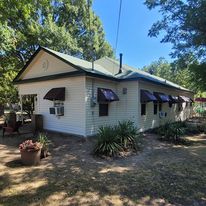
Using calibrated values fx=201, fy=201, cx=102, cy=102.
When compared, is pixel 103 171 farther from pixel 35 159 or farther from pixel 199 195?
pixel 199 195

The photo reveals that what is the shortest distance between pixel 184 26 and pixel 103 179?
10.4m

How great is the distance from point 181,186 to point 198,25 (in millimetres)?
9337

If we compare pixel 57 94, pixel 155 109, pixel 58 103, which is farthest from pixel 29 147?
pixel 155 109

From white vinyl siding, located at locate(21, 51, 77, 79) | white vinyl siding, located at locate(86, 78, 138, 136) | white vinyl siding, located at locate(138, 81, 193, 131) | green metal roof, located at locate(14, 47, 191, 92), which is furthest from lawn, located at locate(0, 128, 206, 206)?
white vinyl siding, located at locate(21, 51, 77, 79)

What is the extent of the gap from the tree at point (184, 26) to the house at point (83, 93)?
302 cm

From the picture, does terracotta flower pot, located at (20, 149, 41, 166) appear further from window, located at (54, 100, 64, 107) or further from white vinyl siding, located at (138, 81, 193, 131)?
white vinyl siding, located at (138, 81, 193, 131)

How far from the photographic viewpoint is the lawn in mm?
4191

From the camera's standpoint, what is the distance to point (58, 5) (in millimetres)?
25047

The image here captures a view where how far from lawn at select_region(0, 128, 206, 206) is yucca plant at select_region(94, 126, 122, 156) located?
17.1 inches

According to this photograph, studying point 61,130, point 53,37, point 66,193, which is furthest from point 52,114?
point 53,37

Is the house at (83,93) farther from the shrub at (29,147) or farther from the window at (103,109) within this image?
the shrub at (29,147)

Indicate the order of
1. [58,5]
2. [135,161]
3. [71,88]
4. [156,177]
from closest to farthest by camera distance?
[156,177] < [135,161] < [71,88] < [58,5]

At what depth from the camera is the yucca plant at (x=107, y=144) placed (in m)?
7.52

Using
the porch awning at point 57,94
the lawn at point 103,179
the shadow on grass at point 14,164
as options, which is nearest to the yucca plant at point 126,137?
the lawn at point 103,179
